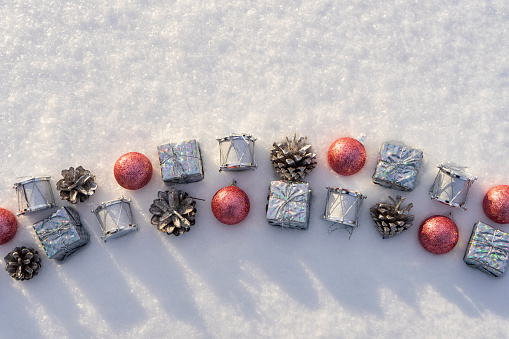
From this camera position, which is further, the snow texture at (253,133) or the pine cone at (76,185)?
the snow texture at (253,133)

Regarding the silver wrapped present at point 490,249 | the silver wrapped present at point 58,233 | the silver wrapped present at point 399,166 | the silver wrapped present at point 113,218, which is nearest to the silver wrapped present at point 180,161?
the silver wrapped present at point 113,218

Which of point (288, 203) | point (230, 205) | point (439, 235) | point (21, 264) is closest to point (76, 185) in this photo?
point (21, 264)

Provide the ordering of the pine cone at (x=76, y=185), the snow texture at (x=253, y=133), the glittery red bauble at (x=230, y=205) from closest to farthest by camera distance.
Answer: the glittery red bauble at (x=230, y=205)
the pine cone at (x=76, y=185)
the snow texture at (x=253, y=133)

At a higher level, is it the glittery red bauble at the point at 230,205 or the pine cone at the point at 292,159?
the pine cone at the point at 292,159

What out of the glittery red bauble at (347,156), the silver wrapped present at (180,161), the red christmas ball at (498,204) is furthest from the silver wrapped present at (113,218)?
the red christmas ball at (498,204)

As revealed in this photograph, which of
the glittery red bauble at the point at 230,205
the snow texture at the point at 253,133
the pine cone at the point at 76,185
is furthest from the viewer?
the snow texture at the point at 253,133

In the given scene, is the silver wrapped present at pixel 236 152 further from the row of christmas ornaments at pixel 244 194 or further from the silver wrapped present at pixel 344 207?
the silver wrapped present at pixel 344 207

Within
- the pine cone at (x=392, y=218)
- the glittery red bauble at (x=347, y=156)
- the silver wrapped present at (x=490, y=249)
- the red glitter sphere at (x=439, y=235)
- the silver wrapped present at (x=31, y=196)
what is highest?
the silver wrapped present at (x=31, y=196)
